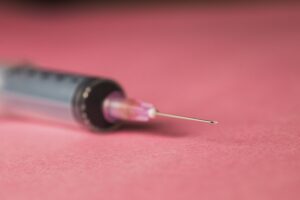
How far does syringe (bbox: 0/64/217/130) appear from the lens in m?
0.66

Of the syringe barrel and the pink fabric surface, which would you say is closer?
the pink fabric surface

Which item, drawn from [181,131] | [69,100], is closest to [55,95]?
[69,100]

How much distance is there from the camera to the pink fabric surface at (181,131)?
1.65 feet

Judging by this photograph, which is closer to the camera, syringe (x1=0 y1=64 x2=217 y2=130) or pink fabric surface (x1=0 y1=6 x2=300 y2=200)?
pink fabric surface (x1=0 y1=6 x2=300 y2=200)

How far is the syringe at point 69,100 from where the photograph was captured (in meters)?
0.66

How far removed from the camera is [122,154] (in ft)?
1.97

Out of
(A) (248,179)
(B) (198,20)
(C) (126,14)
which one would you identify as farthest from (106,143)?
(C) (126,14)

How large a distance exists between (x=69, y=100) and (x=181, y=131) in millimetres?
170

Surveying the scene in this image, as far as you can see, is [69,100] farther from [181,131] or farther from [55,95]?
[181,131]

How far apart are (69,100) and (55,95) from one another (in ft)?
0.12

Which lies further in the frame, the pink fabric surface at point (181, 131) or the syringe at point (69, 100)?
the syringe at point (69, 100)

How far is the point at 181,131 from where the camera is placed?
2.18 feet

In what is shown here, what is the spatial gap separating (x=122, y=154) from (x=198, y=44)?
782mm

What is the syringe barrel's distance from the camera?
674mm
